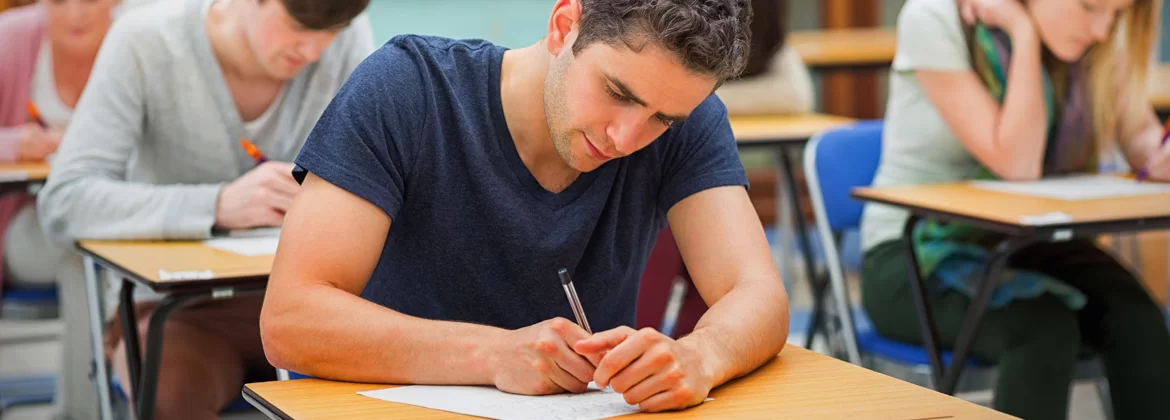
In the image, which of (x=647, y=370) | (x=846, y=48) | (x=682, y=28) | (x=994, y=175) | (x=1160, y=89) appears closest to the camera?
(x=647, y=370)

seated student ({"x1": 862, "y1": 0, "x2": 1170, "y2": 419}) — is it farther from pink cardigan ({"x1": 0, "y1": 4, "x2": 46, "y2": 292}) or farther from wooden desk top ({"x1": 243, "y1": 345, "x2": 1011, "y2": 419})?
pink cardigan ({"x1": 0, "y1": 4, "x2": 46, "y2": 292})

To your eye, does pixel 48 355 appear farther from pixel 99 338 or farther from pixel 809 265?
pixel 809 265

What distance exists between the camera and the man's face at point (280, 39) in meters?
2.18

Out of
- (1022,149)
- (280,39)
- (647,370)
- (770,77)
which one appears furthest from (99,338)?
(770,77)

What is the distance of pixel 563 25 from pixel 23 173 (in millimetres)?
1874

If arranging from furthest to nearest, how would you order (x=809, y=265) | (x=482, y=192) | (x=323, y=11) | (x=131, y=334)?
(x=809, y=265)
(x=323, y=11)
(x=131, y=334)
(x=482, y=192)

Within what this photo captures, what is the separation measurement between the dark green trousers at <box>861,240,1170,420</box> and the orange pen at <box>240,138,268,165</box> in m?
1.19

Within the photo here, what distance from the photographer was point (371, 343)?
130 centimetres

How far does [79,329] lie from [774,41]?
2.42m

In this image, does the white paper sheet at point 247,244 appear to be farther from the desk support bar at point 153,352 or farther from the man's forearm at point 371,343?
the man's forearm at point 371,343

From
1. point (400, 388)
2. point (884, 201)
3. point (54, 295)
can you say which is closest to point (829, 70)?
point (884, 201)

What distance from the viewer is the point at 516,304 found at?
159 cm

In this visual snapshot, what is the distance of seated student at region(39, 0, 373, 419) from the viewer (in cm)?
206

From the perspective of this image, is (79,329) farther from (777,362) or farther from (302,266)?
(777,362)
